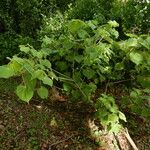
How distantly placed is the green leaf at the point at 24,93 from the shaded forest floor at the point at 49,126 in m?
1.61

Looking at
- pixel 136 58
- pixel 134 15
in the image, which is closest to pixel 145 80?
pixel 136 58

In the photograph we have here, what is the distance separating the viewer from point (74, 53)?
4.93 meters

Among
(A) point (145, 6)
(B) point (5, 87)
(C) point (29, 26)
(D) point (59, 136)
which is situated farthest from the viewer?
(C) point (29, 26)

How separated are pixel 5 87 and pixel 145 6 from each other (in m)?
3.38

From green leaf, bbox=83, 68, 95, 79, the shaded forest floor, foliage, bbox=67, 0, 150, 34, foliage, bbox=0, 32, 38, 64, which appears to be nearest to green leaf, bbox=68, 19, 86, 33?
green leaf, bbox=83, 68, 95, 79

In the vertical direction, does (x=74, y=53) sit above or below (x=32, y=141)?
above

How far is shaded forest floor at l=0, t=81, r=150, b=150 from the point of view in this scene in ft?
16.6

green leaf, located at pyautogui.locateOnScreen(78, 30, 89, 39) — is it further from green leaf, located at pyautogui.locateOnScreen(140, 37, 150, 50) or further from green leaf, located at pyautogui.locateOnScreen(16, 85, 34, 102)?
green leaf, located at pyautogui.locateOnScreen(16, 85, 34, 102)

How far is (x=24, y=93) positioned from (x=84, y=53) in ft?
4.71

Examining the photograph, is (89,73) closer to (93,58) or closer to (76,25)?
(93,58)

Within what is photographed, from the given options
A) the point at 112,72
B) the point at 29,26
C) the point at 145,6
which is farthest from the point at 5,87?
the point at 145,6

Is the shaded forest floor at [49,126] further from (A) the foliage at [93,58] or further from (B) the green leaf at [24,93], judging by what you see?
(B) the green leaf at [24,93]

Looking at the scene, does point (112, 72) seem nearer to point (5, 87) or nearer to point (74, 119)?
point (74, 119)

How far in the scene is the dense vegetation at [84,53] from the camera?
4.09 meters
